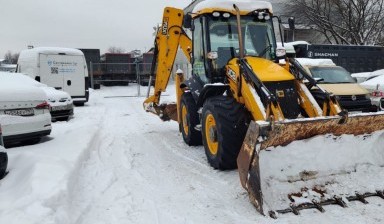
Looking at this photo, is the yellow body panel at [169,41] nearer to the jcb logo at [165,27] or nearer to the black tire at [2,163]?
the jcb logo at [165,27]

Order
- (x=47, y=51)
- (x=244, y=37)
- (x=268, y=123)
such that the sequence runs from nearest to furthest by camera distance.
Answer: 1. (x=268, y=123)
2. (x=244, y=37)
3. (x=47, y=51)

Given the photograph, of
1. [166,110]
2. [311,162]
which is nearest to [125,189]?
[311,162]

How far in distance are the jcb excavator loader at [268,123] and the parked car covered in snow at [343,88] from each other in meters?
3.26

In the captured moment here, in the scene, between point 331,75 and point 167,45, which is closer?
point 167,45

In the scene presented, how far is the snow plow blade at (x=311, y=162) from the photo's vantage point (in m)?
4.49

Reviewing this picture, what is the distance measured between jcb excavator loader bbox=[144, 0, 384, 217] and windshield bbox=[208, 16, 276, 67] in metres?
0.02

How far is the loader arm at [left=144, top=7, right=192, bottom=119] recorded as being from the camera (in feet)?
28.8

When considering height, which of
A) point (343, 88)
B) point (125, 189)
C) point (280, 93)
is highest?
point (280, 93)

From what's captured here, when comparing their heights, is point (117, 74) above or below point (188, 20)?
below

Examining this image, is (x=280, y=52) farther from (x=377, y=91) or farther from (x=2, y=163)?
(x=377, y=91)

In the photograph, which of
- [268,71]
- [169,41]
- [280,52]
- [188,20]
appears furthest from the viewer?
[169,41]

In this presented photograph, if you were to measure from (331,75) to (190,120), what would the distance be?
215 inches

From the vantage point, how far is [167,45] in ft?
29.9

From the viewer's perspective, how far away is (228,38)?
22.2 feet
